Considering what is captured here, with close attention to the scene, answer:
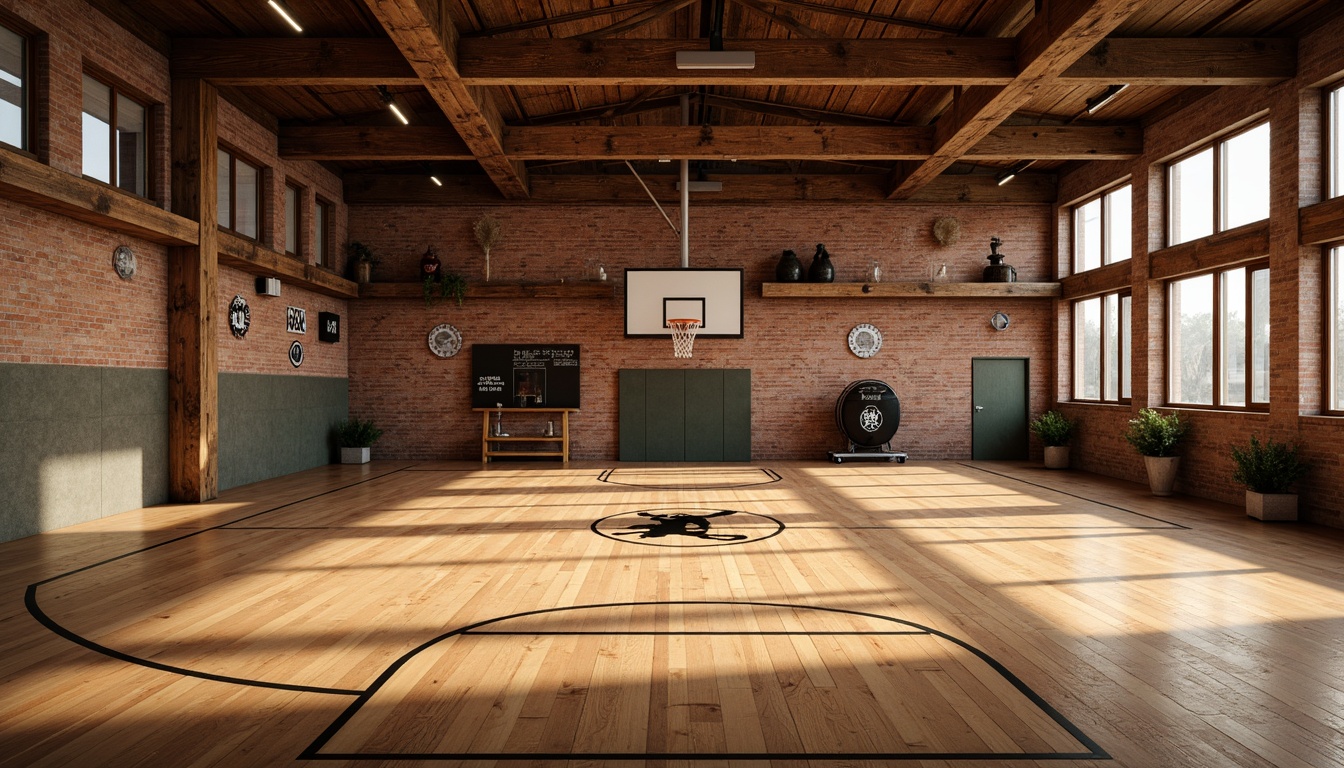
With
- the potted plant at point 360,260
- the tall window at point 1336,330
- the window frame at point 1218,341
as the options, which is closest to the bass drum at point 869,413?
the window frame at point 1218,341

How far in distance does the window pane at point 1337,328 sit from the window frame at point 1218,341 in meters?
0.52

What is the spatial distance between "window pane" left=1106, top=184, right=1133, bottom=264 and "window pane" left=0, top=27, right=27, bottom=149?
1096 cm

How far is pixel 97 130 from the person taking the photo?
20.7 ft

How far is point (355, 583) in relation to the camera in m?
4.36

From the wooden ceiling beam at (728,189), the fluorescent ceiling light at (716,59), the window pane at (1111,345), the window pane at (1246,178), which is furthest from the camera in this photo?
the wooden ceiling beam at (728,189)

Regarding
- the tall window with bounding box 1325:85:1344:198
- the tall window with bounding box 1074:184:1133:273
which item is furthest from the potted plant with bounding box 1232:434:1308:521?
the tall window with bounding box 1074:184:1133:273

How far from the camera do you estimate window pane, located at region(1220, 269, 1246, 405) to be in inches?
297

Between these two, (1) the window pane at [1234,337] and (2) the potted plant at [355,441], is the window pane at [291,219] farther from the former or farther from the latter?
(1) the window pane at [1234,337]

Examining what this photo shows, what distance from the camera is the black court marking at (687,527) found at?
556 cm

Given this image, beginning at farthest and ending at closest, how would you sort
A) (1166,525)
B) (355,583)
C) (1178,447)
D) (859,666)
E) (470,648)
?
1. (1178,447)
2. (1166,525)
3. (355,583)
4. (470,648)
5. (859,666)

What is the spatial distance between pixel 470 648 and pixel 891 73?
5.77 metres

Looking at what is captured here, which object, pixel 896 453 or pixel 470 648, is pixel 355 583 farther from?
pixel 896 453

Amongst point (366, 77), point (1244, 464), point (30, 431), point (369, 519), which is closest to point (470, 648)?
point (369, 519)

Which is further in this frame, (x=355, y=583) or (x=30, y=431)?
(x=30, y=431)
